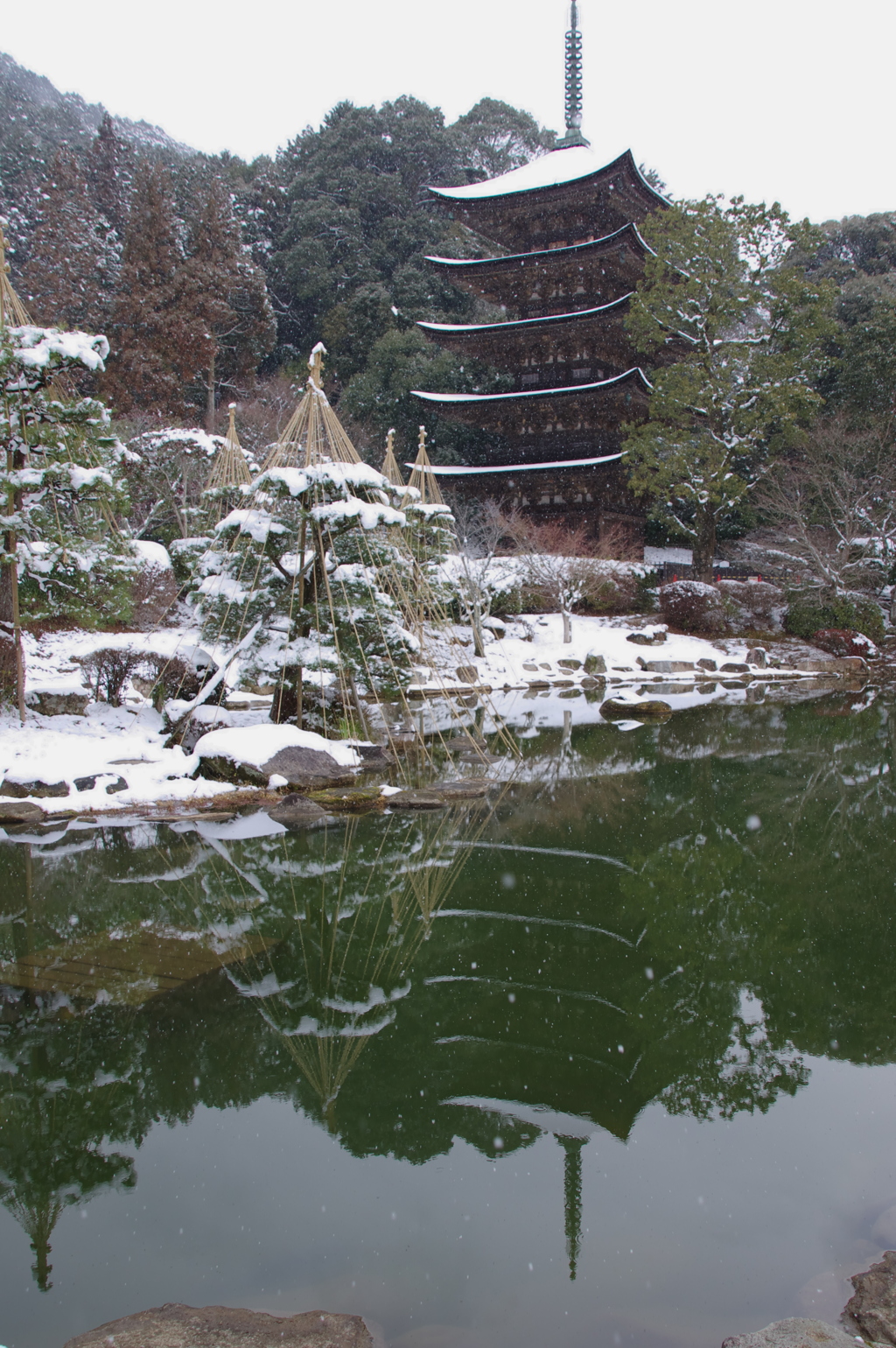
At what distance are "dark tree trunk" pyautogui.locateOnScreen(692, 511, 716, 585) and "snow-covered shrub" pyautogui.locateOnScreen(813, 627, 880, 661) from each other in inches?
111

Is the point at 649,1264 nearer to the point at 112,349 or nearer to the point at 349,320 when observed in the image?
the point at 112,349

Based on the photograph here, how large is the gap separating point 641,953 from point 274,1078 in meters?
1.87

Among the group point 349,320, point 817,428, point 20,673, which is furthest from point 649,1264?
point 349,320

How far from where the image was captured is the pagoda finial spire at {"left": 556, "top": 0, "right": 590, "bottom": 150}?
74.1 feet

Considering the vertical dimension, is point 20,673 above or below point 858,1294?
above

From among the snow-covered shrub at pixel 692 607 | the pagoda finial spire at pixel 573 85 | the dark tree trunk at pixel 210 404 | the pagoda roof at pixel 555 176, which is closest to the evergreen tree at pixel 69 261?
the dark tree trunk at pixel 210 404

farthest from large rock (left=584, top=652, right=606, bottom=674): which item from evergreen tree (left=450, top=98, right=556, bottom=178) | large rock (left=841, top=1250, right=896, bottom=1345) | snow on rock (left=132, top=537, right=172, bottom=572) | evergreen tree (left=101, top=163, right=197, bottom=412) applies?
evergreen tree (left=450, top=98, right=556, bottom=178)

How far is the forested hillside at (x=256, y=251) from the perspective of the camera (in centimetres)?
2094

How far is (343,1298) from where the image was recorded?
2.12 meters

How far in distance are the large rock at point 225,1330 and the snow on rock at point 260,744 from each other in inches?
206

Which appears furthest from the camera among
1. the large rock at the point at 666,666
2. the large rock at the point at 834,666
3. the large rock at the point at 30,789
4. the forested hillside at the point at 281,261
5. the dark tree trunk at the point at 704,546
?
the forested hillside at the point at 281,261

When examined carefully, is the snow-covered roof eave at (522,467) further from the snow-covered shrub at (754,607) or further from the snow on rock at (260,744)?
the snow on rock at (260,744)

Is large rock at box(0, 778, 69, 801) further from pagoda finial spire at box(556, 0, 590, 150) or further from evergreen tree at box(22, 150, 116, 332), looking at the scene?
pagoda finial spire at box(556, 0, 590, 150)

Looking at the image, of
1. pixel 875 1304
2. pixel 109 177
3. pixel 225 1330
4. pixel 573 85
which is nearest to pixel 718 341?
pixel 573 85
